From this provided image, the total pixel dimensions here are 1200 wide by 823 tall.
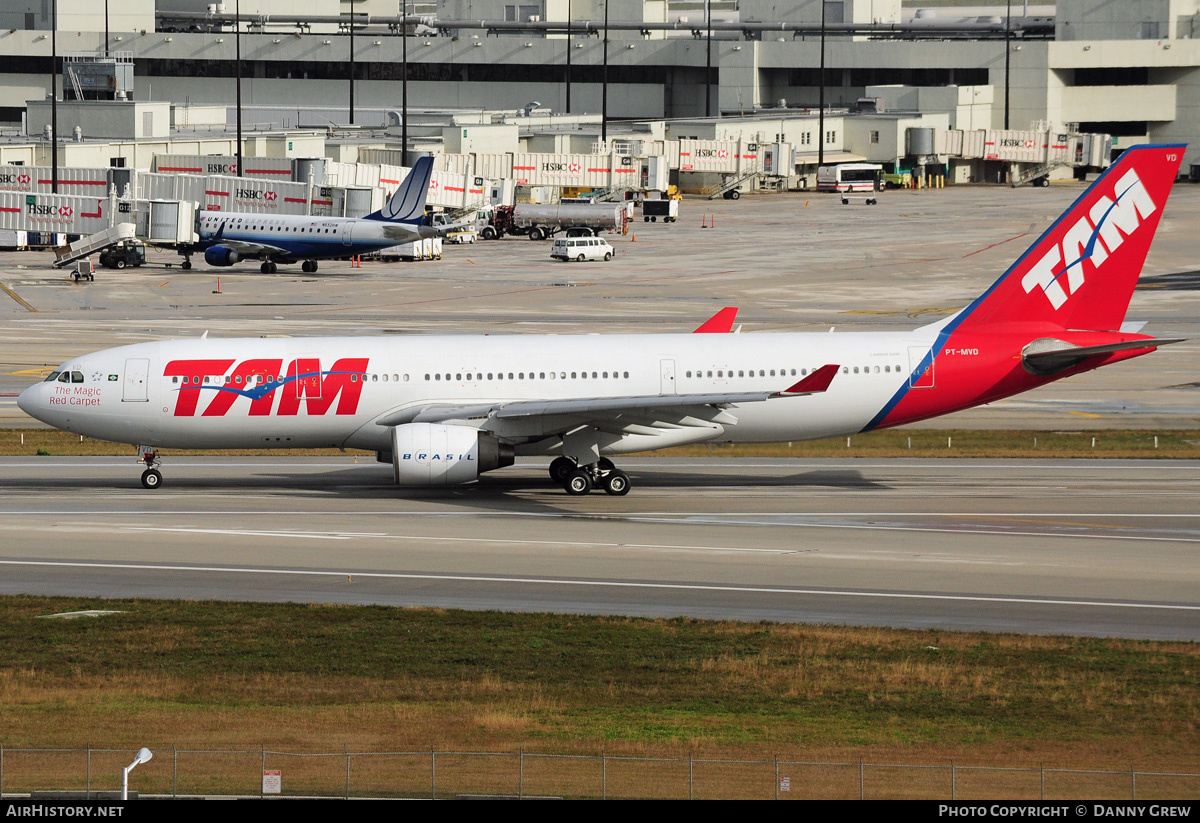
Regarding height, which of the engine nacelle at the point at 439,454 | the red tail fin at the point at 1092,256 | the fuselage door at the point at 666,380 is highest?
the red tail fin at the point at 1092,256

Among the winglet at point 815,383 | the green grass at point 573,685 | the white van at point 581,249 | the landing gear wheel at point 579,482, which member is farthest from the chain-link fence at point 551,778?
the white van at point 581,249

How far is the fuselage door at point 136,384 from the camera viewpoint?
143ft

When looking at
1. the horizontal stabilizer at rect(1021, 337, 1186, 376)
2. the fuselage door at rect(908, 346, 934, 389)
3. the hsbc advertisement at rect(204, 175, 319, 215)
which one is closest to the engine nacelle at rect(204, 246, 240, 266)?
the hsbc advertisement at rect(204, 175, 319, 215)

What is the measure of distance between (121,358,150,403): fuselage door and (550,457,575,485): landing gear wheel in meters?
11.9

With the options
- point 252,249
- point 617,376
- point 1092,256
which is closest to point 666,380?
point 617,376

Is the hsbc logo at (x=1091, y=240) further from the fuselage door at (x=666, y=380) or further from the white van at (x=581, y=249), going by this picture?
the white van at (x=581, y=249)

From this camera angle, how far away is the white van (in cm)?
11688

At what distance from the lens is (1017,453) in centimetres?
5181

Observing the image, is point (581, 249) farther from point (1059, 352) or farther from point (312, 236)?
point (1059, 352)

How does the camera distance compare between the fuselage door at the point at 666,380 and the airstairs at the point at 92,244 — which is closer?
the fuselage door at the point at 666,380

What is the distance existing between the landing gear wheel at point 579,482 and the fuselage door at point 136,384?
40.5 ft

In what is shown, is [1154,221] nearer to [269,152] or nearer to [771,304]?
[771,304]

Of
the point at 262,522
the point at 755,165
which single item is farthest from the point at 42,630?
the point at 755,165

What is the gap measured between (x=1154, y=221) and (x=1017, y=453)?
9.78 m
